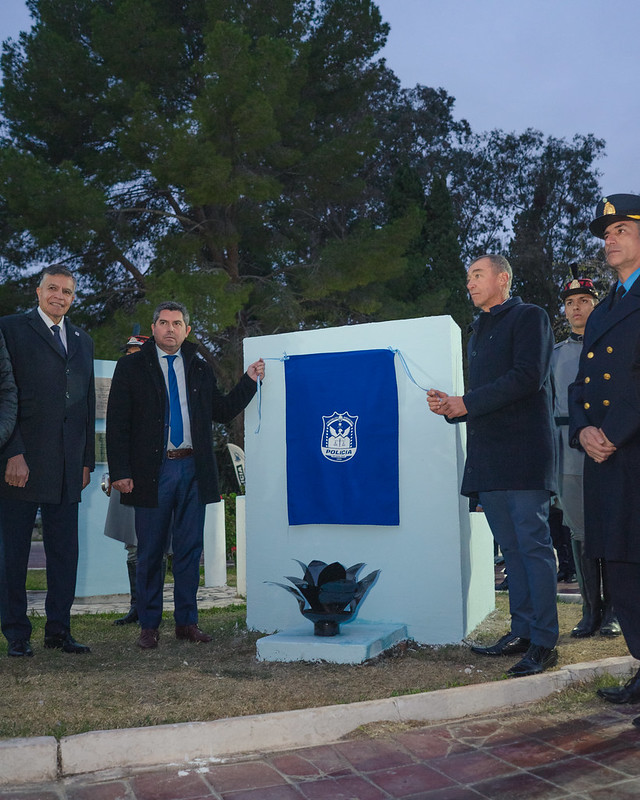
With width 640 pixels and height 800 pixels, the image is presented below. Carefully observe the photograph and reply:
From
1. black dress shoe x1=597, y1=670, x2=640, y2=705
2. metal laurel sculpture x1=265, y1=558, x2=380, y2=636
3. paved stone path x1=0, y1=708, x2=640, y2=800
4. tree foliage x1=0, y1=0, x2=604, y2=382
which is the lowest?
paved stone path x1=0, y1=708, x2=640, y2=800

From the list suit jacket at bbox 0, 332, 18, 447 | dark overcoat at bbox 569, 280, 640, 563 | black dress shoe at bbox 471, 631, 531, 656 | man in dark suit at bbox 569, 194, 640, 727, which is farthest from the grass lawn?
suit jacket at bbox 0, 332, 18, 447

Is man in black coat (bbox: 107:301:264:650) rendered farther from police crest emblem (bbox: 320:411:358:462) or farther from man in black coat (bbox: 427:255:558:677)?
man in black coat (bbox: 427:255:558:677)

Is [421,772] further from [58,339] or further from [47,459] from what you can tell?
[58,339]

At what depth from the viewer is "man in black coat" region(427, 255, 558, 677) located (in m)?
4.27

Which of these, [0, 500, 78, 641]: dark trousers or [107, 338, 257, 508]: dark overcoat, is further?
[107, 338, 257, 508]: dark overcoat

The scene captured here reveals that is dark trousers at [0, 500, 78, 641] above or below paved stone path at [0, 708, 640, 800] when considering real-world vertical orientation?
above

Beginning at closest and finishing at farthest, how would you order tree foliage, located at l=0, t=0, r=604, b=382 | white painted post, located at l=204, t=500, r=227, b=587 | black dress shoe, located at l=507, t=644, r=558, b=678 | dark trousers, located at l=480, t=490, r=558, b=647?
black dress shoe, located at l=507, t=644, r=558, b=678 < dark trousers, located at l=480, t=490, r=558, b=647 < white painted post, located at l=204, t=500, r=227, b=587 < tree foliage, located at l=0, t=0, r=604, b=382

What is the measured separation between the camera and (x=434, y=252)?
25.4 metres

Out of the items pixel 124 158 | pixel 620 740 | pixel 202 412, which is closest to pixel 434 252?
pixel 124 158

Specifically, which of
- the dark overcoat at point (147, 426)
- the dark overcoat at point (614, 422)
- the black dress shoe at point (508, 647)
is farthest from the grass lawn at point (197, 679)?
the dark overcoat at point (147, 426)

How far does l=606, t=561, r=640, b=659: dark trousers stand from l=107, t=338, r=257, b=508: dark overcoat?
258cm

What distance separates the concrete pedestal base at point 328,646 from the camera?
174 inches

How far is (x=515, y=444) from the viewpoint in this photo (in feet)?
14.3

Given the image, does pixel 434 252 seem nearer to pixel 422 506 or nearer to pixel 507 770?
pixel 422 506
